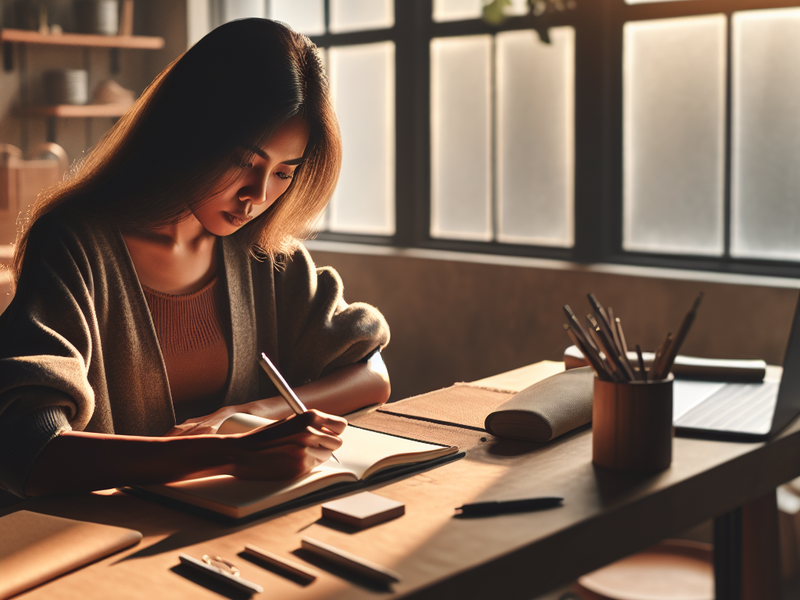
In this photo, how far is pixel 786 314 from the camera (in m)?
2.81

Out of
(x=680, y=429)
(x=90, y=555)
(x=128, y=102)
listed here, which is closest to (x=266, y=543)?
(x=90, y=555)

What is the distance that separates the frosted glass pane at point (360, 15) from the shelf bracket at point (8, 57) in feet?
4.89

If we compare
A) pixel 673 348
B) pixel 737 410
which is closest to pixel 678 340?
pixel 673 348

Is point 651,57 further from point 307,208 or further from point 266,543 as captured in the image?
point 266,543

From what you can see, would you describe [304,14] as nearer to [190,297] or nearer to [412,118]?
[412,118]

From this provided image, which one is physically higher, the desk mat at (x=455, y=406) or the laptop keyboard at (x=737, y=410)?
the laptop keyboard at (x=737, y=410)

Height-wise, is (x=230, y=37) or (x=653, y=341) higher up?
(x=230, y=37)

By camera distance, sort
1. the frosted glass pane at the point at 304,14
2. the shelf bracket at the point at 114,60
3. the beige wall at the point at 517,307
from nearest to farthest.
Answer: the beige wall at the point at 517,307 < the frosted glass pane at the point at 304,14 < the shelf bracket at the point at 114,60

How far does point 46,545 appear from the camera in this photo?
0.91 meters

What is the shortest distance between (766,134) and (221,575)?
104 inches

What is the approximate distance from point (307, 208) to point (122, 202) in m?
0.37

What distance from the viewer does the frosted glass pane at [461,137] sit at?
3711 mm

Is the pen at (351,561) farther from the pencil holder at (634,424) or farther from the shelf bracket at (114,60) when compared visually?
the shelf bracket at (114,60)

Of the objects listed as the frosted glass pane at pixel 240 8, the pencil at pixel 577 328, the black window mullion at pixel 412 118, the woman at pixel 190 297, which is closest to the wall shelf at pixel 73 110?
the frosted glass pane at pixel 240 8
